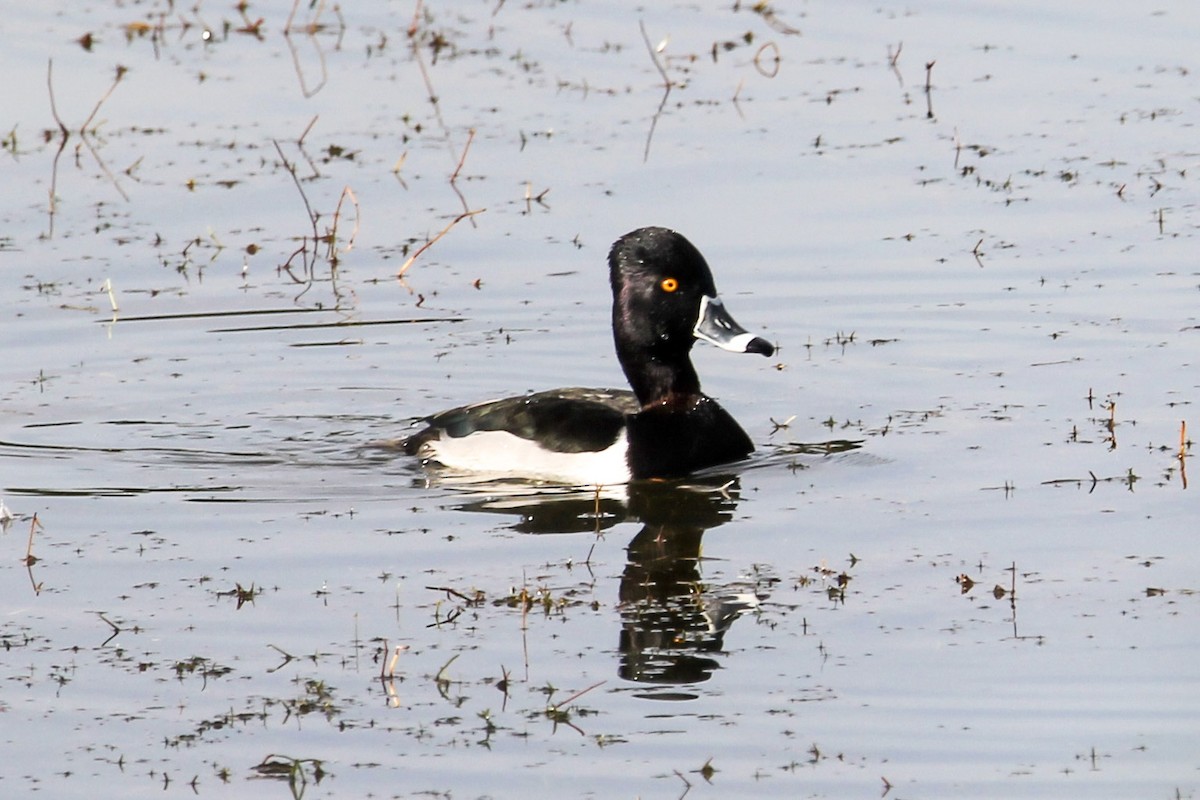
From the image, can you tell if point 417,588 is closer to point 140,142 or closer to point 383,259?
point 383,259

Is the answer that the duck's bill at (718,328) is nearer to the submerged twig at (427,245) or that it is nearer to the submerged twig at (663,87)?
the submerged twig at (427,245)

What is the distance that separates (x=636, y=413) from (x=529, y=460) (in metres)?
0.61

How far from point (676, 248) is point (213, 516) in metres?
2.70

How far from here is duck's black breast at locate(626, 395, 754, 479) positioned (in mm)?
10773

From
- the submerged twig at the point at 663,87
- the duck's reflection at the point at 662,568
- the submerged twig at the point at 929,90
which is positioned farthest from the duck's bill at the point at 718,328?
the submerged twig at the point at 929,90

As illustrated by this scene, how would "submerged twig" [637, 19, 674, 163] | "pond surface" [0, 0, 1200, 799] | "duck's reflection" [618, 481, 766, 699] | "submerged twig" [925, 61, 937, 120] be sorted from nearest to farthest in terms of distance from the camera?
1. "pond surface" [0, 0, 1200, 799]
2. "duck's reflection" [618, 481, 766, 699]
3. "submerged twig" [637, 19, 674, 163]
4. "submerged twig" [925, 61, 937, 120]

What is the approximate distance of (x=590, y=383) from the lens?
12.6 metres

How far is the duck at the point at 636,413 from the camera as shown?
35.4 ft

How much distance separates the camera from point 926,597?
8.56m

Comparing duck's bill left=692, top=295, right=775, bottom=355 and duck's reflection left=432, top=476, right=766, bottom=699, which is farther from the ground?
duck's bill left=692, top=295, right=775, bottom=355

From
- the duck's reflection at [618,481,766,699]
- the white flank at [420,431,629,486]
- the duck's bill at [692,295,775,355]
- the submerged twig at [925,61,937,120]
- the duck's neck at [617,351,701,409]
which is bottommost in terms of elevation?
the duck's reflection at [618,481,766,699]

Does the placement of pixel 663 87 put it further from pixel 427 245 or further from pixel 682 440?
pixel 682 440

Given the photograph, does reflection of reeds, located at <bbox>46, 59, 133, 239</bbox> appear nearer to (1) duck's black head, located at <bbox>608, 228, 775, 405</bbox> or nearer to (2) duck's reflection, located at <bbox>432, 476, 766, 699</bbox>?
(1) duck's black head, located at <bbox>608, 228, 775, 405</bbox>

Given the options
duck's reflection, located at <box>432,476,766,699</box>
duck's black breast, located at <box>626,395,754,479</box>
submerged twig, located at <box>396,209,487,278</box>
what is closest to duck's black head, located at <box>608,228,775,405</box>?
duck's black breast, located at <box>626,395,754,479</box>
